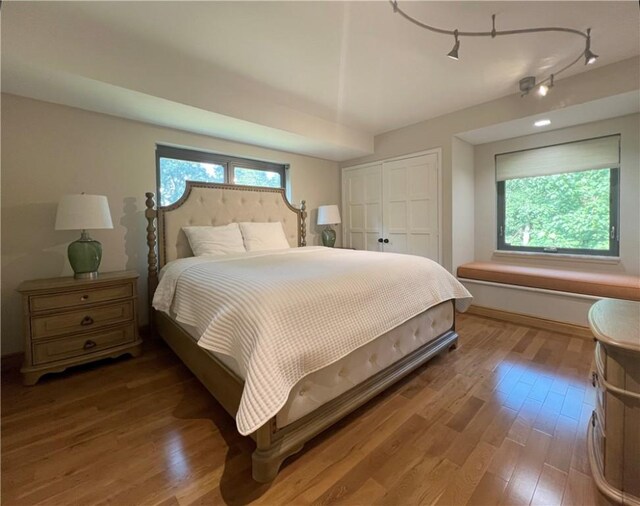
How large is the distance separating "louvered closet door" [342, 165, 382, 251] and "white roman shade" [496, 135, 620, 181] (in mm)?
1631

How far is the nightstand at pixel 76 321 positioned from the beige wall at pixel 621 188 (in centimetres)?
424

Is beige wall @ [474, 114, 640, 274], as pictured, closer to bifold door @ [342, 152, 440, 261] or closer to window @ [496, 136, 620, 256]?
window @ [496, 136, 620, 256]

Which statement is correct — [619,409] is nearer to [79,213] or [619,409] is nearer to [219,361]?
[219,361]

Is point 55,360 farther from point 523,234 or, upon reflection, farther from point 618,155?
point 618,155

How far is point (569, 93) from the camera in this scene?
105 inches

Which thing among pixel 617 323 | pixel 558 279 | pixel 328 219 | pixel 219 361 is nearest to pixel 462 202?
pixel 558 279

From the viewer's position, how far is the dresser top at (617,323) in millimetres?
998

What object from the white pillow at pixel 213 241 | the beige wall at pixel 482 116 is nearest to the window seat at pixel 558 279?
the beige wall at pixel 482 116

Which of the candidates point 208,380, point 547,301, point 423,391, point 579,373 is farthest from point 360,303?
point 547,301

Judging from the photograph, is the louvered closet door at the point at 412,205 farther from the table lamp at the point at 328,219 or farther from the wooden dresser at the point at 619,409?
the wooden dresser at the point at 619,409

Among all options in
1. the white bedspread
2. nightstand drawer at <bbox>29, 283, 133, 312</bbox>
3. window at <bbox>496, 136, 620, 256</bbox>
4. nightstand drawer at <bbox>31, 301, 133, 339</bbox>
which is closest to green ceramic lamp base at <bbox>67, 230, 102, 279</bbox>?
nightstand drawer at <bbox>29, 283, 133, 312</bbox>

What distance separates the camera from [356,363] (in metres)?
1.62

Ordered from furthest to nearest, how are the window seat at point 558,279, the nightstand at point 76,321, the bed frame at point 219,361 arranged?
1. the window seat at point 558,279
2. the nightstand at point 76,321
3. the bed frame at point 219,361

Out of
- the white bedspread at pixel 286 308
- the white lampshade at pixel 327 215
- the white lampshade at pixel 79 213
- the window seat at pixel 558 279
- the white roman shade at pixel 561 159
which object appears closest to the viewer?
the white bedspread at pixel 286 308
